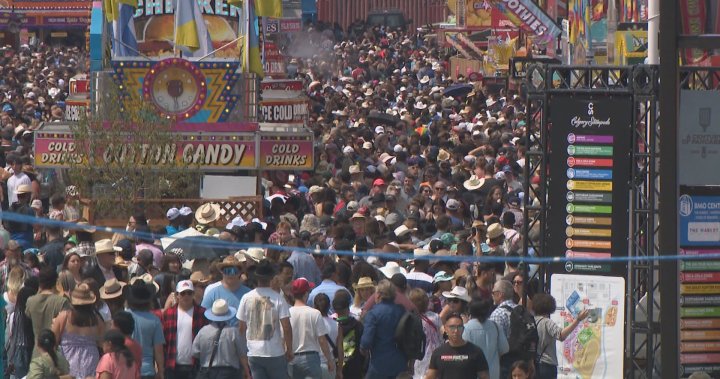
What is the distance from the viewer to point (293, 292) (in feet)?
40.4

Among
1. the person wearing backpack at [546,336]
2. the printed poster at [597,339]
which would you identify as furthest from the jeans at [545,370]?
the printed poster at [597,339]

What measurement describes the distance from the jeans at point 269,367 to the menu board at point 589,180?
8.18ft

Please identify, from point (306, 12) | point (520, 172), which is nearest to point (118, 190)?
point (520, 172)

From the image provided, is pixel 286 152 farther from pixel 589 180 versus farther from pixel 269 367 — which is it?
pixel 269 367

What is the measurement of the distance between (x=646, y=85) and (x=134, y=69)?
1120 centimetres

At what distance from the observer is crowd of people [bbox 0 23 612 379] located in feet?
37.8

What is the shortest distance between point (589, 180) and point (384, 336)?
2.36 meters

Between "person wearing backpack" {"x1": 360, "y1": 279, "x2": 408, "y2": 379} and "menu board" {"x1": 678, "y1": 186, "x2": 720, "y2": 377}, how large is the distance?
2247 mm

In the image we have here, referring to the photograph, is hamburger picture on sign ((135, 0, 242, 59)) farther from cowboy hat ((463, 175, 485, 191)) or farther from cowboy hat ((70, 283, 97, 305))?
cowboy hat ((70, 283, 97, 305))

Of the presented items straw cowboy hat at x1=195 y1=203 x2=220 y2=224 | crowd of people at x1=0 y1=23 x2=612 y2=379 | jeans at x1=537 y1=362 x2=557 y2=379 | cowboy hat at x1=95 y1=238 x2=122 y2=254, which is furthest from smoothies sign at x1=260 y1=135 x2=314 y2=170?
jeans at x1=537 y1=362 x2=557 y2=379

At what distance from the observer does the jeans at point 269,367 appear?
12008mm

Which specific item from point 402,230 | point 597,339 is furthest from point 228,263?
point 402,230

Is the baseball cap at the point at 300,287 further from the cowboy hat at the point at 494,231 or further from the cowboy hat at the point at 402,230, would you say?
the cowboy hat at the point at 402,230

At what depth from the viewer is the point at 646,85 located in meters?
13.0
